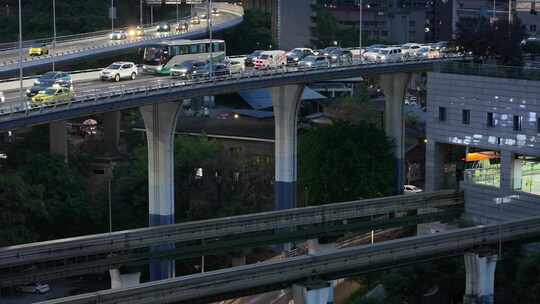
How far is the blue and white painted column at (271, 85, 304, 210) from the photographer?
232 ft

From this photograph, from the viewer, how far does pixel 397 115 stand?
77.2 m

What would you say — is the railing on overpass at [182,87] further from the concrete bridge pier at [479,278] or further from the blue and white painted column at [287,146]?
the concrete bridge pier at [479,278]

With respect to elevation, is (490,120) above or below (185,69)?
below

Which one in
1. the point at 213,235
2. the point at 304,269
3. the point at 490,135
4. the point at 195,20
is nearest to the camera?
the point at 304,269

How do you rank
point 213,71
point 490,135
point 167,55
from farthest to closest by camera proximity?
point 167,55, point 213,71, point 490,135

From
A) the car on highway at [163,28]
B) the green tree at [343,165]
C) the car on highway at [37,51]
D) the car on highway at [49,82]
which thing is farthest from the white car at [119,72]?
the car on highway at [163,28]

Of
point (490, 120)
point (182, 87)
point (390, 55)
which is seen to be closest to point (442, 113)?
point (490, 120)

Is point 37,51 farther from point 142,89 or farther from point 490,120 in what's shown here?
point 490,120

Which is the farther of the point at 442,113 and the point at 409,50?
the point at 409,50

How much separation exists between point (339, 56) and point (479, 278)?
1199 inches

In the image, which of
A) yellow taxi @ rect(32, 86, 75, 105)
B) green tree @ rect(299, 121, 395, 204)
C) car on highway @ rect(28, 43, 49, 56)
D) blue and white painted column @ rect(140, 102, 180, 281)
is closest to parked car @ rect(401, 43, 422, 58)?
green tree @ rect(299, 121, 395, 204)

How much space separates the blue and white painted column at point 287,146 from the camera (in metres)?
70.6

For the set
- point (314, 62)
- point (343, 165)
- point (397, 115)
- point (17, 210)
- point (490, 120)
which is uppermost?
point (314, 62)

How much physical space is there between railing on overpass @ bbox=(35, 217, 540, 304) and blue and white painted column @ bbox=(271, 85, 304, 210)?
21.0 meters
